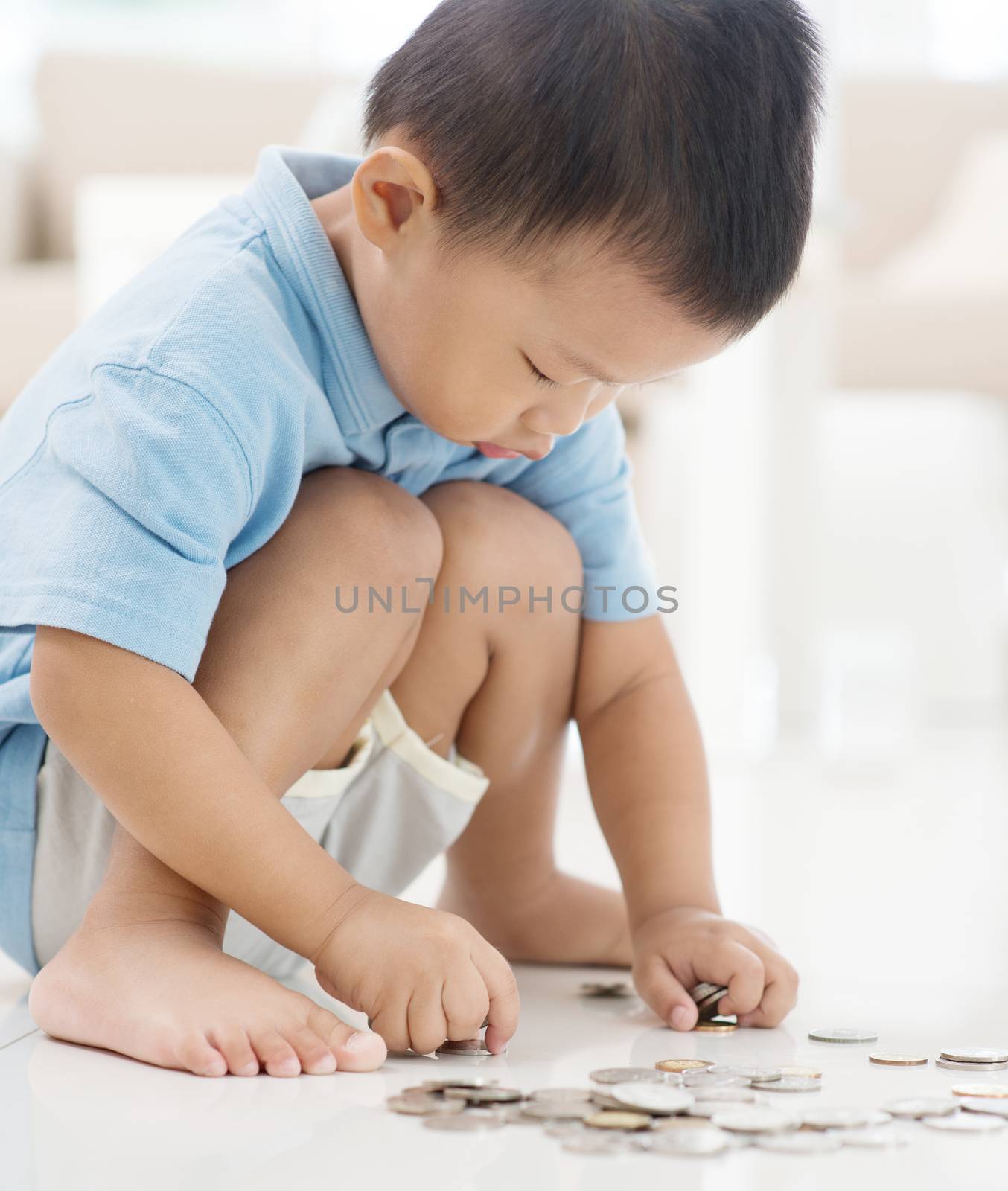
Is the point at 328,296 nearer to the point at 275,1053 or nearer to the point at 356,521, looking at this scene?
the point at 356,521

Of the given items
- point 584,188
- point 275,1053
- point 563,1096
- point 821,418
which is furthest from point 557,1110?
point 821,418

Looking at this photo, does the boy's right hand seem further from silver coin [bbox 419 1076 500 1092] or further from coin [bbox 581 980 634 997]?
coin [bbox 581 980 634 997]

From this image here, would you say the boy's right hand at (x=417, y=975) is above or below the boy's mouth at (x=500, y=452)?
Result: below

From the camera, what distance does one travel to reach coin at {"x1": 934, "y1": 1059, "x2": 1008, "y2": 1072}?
0.62 metres

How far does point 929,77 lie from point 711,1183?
130 inches

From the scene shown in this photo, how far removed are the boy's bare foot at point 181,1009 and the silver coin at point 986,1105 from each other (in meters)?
0.23

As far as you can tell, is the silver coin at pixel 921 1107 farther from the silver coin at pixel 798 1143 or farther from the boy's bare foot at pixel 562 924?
the boy's bare foot at pixel 562 924

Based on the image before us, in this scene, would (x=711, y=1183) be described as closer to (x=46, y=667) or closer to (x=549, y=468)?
(x=46, y=667)

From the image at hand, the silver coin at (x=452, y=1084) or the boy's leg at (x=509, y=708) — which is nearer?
the silver coin at (x=452, y=1084)

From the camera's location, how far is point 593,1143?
504mm

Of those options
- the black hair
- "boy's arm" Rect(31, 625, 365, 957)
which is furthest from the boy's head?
"boy's arm" Rect(31, 625, 365, 957)

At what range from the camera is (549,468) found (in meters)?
0.87

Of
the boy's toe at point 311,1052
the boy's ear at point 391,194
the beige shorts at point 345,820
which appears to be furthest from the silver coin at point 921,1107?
the boy's ear at point 391,194

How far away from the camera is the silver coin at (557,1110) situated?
53 cm
